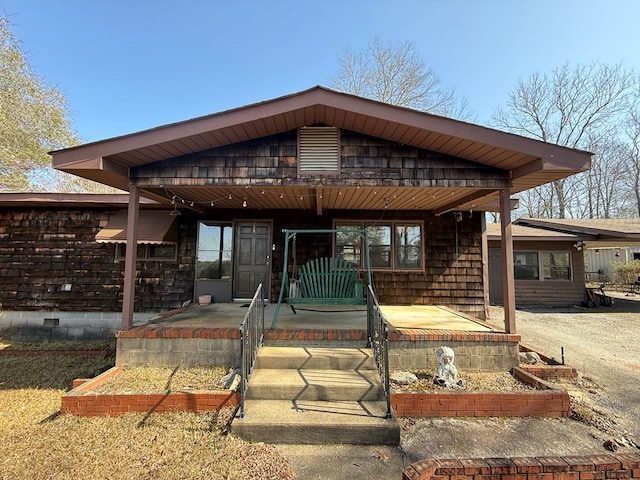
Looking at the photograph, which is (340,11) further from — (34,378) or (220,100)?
(34,378)

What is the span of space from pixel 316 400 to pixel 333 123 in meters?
3.41

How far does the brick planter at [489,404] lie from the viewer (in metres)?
3.13

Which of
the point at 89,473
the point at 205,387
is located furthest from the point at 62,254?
the point at 89,473

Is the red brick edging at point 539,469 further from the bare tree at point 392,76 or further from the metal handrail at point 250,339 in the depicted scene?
the bare tree at point 392,76

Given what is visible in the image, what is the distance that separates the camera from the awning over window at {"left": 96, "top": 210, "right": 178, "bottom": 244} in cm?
640

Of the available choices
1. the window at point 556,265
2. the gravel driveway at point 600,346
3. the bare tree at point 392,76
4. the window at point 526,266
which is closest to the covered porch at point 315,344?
the gravel driveway at point 600,346

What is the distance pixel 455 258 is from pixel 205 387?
5.62 meters

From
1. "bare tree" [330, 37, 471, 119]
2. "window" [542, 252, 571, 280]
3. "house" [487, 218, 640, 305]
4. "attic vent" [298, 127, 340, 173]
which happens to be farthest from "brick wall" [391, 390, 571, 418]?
"bare tree" [330, 37, 471, 119]

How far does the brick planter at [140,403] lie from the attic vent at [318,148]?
293 cm

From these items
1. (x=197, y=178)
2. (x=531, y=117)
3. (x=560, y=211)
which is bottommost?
(x=197, y=178)

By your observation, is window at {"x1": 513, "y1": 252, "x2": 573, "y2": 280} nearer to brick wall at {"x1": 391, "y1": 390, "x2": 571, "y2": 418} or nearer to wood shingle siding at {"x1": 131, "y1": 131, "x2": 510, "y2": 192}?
wood shingle siding at {"x1": 131, "y1": 131, "x2": 510, "y2": 192}

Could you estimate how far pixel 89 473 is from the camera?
88.7 inches

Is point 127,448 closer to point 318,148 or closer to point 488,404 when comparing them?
point 488,404

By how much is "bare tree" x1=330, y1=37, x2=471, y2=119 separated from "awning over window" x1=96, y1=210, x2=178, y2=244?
11.3 meters
